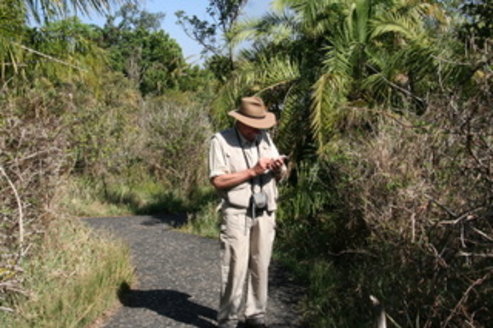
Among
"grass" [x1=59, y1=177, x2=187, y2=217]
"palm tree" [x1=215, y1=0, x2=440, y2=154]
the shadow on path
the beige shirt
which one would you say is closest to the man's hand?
the beige shirt

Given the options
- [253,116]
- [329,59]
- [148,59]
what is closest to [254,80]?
[329,59]

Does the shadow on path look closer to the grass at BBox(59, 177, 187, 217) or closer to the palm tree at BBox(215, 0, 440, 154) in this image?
the palm tree at BBox(215, 0, 440, 154)

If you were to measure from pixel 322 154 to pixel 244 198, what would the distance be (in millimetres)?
3903

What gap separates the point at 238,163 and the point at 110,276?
241cm

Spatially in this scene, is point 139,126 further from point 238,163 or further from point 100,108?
point 238,163

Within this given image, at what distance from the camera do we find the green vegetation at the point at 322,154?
15.2 feet

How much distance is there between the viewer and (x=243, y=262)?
16.6 feet

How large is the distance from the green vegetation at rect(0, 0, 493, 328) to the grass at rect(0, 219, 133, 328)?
0.03 meters

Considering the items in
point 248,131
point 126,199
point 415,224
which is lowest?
point 126,199

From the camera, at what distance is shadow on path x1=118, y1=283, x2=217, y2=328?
597cm

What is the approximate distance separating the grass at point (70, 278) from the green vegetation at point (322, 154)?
32mm

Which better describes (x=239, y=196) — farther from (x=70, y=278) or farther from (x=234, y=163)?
(x=70, y=278)

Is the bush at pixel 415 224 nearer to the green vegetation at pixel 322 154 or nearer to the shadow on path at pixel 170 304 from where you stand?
Answer: the green vegetation at pixel 322 154

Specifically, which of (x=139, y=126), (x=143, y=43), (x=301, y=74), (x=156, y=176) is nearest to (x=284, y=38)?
(x=301, y=74)
